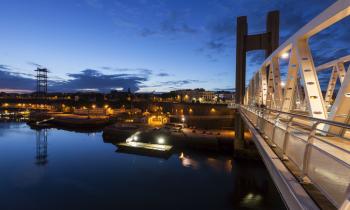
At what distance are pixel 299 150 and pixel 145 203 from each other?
609 inches

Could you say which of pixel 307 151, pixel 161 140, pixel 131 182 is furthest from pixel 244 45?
pixel 307 151

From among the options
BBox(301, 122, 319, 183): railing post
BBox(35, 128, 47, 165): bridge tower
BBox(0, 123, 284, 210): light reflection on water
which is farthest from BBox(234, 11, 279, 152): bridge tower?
BBox(35, 128, 47, 165): bridge tower

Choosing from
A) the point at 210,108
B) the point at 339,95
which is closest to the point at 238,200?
the point at 339,95

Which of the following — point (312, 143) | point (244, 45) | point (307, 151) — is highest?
point (244, 45)

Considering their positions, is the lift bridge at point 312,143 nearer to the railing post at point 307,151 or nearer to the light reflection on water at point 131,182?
the railing post at point 307,151

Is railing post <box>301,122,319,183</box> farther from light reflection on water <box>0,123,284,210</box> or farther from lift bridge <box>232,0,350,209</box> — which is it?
light reflection on water <box>0,123,284,210</box>

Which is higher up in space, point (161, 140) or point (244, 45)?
point (244, 45)

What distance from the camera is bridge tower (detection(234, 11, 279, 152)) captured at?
25.7 meters

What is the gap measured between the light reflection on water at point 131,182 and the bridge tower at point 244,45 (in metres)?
3.85

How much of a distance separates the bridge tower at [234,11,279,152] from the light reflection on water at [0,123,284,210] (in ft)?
12.6

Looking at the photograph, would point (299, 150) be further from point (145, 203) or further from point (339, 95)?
point (145, 203)

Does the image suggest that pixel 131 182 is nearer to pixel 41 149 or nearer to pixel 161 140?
pixel 161 140

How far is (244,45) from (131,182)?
2160 cm

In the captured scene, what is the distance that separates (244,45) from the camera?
91.9 ft
